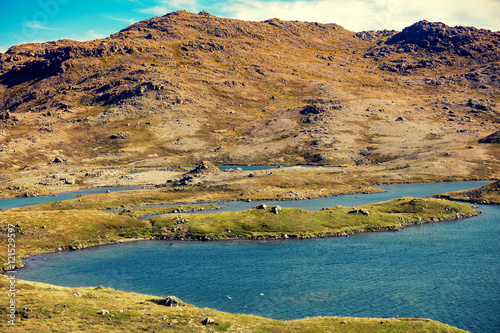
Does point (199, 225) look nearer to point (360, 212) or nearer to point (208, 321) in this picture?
point (360, 212)

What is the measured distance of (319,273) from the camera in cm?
7888

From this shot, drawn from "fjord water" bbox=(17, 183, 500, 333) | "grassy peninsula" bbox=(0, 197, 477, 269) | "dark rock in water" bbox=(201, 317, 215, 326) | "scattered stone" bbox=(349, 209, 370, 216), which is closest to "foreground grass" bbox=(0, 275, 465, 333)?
"dark rock in water" bbox=(201, 317, 215, 326)

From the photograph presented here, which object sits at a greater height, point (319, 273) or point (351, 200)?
point (351, 200)

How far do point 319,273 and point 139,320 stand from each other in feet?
135

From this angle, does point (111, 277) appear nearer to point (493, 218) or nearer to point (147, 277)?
point (147, 277)

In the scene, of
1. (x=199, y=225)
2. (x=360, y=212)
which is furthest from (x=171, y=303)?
(x=360, y=212)

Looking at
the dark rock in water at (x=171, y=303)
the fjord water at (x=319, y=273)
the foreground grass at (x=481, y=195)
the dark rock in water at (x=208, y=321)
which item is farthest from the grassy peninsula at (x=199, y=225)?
the dark rock in water at (x=208, y=321)

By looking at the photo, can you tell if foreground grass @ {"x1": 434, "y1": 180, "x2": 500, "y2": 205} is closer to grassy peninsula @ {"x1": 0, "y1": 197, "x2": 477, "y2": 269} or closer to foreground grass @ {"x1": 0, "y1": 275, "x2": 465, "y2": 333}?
grassy peninsula @ {"x1": 0, "y1": 197, "x2": 477, "y2": 269}

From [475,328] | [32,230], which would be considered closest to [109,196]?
[32,230]

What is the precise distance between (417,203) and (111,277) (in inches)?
4124

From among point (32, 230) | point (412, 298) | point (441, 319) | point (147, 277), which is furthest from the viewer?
point (32, 230)

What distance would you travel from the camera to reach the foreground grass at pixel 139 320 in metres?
47.5

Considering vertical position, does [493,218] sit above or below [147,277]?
above

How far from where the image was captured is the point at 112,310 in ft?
175
